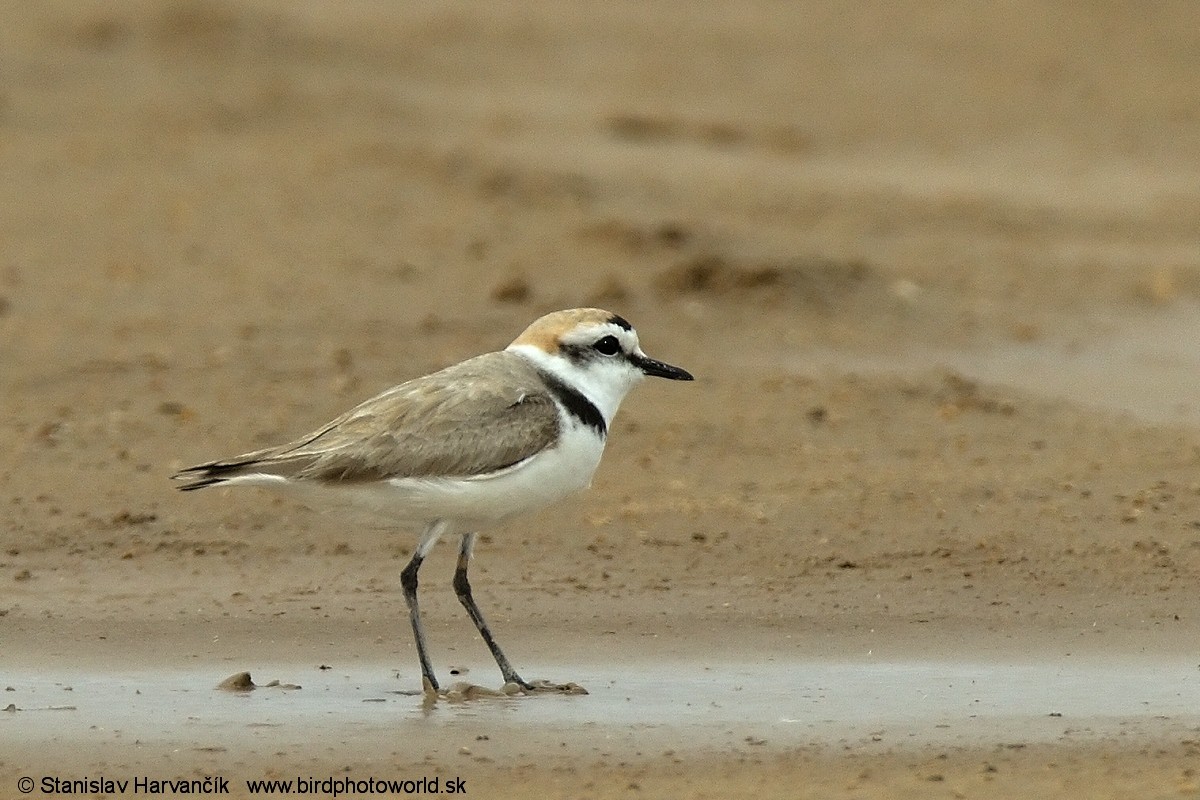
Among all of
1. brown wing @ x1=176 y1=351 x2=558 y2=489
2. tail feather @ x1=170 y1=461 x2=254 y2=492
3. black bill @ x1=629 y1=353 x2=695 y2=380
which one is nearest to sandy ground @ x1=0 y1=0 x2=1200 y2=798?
brown wing @ x1=176 y1=351 x2=558 y2=489

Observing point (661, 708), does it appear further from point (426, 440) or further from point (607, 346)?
point (607, 346)

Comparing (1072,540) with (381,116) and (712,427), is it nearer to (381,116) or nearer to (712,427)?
(712,427)

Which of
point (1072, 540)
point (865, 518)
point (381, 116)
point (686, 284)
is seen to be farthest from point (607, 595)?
point (381, 116)

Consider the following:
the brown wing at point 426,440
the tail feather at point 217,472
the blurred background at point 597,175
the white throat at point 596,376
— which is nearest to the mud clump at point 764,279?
the blurred background at point 597,175

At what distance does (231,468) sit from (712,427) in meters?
4.67

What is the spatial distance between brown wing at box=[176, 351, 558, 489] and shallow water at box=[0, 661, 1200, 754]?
838 millimetres

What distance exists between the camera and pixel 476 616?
900cm

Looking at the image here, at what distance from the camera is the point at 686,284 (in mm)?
15875

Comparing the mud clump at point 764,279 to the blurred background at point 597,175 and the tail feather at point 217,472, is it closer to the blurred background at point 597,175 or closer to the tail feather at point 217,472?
the blurred background at point 597,175

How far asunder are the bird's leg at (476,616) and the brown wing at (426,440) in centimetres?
54

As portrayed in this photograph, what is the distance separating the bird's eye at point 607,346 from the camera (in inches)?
365

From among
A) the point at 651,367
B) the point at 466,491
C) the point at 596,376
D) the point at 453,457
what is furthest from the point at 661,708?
the point at 651,367

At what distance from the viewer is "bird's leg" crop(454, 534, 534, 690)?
28.5 feet

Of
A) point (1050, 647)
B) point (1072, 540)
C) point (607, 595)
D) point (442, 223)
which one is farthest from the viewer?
point (442, 223)
